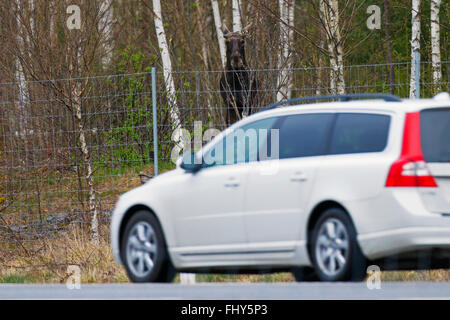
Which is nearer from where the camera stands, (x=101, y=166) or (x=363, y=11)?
(x=101, y=166)

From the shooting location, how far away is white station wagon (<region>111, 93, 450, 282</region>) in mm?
8406

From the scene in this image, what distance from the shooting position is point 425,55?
29859mm

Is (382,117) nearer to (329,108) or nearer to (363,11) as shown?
(329,108)

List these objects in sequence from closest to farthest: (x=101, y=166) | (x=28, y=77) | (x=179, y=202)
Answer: (x=179, y=202) < (x=101, y=166) < (x=28, y=77)

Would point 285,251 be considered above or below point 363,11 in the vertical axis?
below

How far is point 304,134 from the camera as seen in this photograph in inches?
369

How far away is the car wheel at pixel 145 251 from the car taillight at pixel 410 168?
2648mm

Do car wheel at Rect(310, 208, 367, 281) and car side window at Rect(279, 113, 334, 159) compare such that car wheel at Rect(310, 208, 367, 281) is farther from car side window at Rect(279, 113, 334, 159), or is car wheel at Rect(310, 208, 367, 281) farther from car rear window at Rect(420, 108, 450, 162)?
car rear window at Rect(420, 108, 450, 162)

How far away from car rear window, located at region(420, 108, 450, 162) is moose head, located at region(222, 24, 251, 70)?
8.24 m

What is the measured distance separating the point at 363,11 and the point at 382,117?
81.1 ft

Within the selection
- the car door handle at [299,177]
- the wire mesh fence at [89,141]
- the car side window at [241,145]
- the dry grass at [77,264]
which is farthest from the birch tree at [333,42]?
the car door handle at [299,177]

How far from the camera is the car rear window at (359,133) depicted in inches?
343

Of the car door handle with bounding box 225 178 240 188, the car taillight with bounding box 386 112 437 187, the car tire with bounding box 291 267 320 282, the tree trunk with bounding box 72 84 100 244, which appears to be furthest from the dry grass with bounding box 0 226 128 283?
Result: the car taillight with bounding box 386 112 437 187

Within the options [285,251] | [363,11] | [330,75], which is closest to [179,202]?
[285,251]
